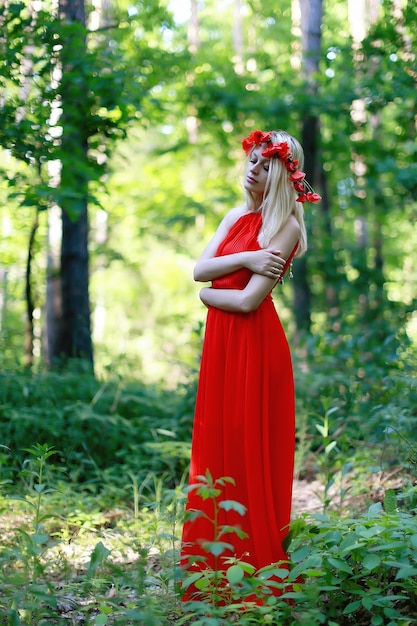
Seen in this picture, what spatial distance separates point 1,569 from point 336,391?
3517mm

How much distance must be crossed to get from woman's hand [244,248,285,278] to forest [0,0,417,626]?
696 mm

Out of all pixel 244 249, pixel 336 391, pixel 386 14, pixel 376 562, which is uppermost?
pixel 386 14

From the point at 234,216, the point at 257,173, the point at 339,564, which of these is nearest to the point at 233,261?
the point at 234,216

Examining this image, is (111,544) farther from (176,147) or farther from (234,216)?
(176,147)

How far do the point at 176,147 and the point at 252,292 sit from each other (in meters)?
9.71

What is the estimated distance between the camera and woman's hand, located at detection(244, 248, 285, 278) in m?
3.22

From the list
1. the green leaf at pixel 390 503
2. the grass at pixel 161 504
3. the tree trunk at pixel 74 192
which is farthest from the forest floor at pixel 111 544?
the tree trunk at pixel 74 192

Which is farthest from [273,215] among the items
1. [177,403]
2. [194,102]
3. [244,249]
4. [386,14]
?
[194,102]

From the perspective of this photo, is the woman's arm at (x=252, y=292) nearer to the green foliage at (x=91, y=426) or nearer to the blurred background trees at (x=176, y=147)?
the blurred background trees at (x=176, y=147)

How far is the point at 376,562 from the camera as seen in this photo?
259cm

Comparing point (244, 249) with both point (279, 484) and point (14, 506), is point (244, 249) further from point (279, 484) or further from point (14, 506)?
point (14, 506)

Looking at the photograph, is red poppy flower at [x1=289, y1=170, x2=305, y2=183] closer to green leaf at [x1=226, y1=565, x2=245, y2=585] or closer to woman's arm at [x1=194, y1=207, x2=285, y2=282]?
woman's arm at [x1=194, y1=207, x2=285, y2=282]

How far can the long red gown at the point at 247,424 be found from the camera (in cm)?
323

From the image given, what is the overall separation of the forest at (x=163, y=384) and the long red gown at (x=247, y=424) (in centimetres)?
17
